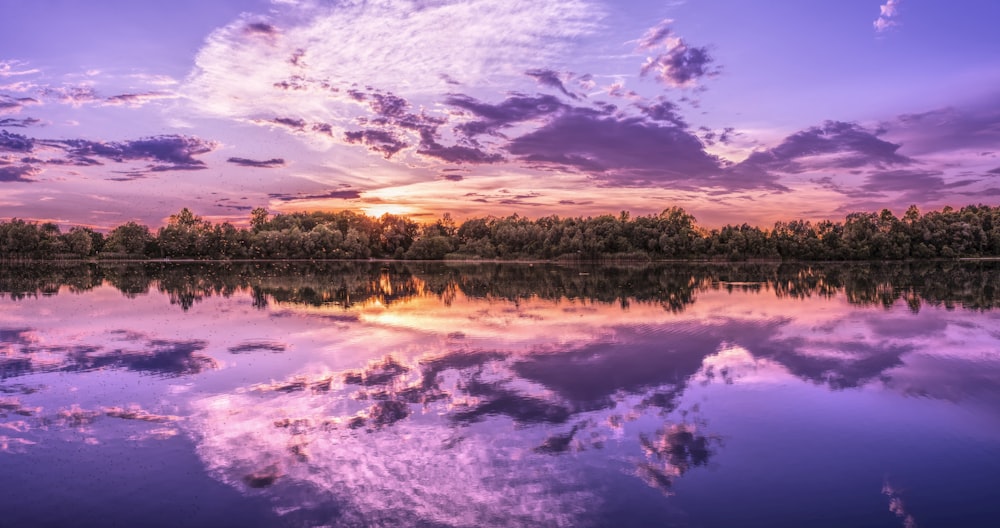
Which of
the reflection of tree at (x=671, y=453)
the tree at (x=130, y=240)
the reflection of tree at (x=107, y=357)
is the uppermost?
the tree at (x=130, y=240)

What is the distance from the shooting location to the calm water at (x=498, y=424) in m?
8.80

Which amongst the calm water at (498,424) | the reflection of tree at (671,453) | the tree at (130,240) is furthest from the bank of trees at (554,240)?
the reflection of tree at (671,453)

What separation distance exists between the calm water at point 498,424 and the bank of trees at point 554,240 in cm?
11109

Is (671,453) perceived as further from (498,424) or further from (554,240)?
(554,240)

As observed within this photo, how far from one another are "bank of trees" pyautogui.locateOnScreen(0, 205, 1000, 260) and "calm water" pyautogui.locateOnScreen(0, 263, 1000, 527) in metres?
111

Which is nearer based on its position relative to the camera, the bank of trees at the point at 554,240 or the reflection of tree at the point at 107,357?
the reflection of tree at the point at 107,357

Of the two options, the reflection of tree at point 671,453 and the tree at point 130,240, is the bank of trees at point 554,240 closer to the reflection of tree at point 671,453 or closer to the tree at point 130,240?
the tree at point 130,240

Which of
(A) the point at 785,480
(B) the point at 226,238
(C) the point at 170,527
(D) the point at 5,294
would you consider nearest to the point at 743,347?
(A) the point at 785,480

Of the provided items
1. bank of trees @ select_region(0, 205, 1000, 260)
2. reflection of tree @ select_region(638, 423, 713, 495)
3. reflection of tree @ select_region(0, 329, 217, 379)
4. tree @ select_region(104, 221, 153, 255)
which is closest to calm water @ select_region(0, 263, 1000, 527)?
reflection of tree @ select_region(638, 423, 713, 495)

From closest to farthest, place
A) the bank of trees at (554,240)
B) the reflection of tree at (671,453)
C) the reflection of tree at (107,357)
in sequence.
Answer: the reflection of tree at (671,453), the reflection of tree at (107,357), the bank of trees at (554,240)

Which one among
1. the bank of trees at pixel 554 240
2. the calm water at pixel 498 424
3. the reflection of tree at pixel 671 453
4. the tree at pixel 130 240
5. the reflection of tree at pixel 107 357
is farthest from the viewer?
the tree at pixel 130 240

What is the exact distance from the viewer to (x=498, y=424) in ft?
40.7

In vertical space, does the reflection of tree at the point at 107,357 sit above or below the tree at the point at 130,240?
below

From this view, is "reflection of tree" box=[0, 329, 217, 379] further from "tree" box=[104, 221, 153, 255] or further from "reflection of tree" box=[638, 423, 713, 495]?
"tree" box=[104, 221, 153, 255]
